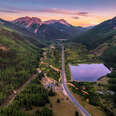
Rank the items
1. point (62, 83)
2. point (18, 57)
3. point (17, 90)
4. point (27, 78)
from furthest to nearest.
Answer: point (18, 57) → point (27, 78) → point (62, 83) → point (17, 90)

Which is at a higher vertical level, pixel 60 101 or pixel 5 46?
pixel 5 46

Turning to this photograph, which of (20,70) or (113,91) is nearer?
(113,91)

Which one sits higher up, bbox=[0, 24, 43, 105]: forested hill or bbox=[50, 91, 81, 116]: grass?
bbox=[0, 24, 43, 105]: forested hill

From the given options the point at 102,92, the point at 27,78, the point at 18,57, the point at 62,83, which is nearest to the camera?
the point at 102,92

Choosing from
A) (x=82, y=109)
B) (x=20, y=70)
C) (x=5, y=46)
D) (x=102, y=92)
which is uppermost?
(x=5, y=46)

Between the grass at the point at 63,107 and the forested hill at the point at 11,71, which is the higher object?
the forested hill at the point at 11,71

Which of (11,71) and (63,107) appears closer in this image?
(63,107)

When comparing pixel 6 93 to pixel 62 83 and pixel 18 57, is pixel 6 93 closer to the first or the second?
pixel 62 83

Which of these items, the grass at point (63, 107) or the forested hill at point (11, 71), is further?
the forested hill at point (11, 71)

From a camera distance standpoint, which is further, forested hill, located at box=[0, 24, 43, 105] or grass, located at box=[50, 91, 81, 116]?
forested hill, located at box=[0, 24, 43, 105]

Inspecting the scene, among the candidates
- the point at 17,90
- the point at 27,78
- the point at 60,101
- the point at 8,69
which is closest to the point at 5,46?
the point at 8,69

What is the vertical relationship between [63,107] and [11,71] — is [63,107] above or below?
below
